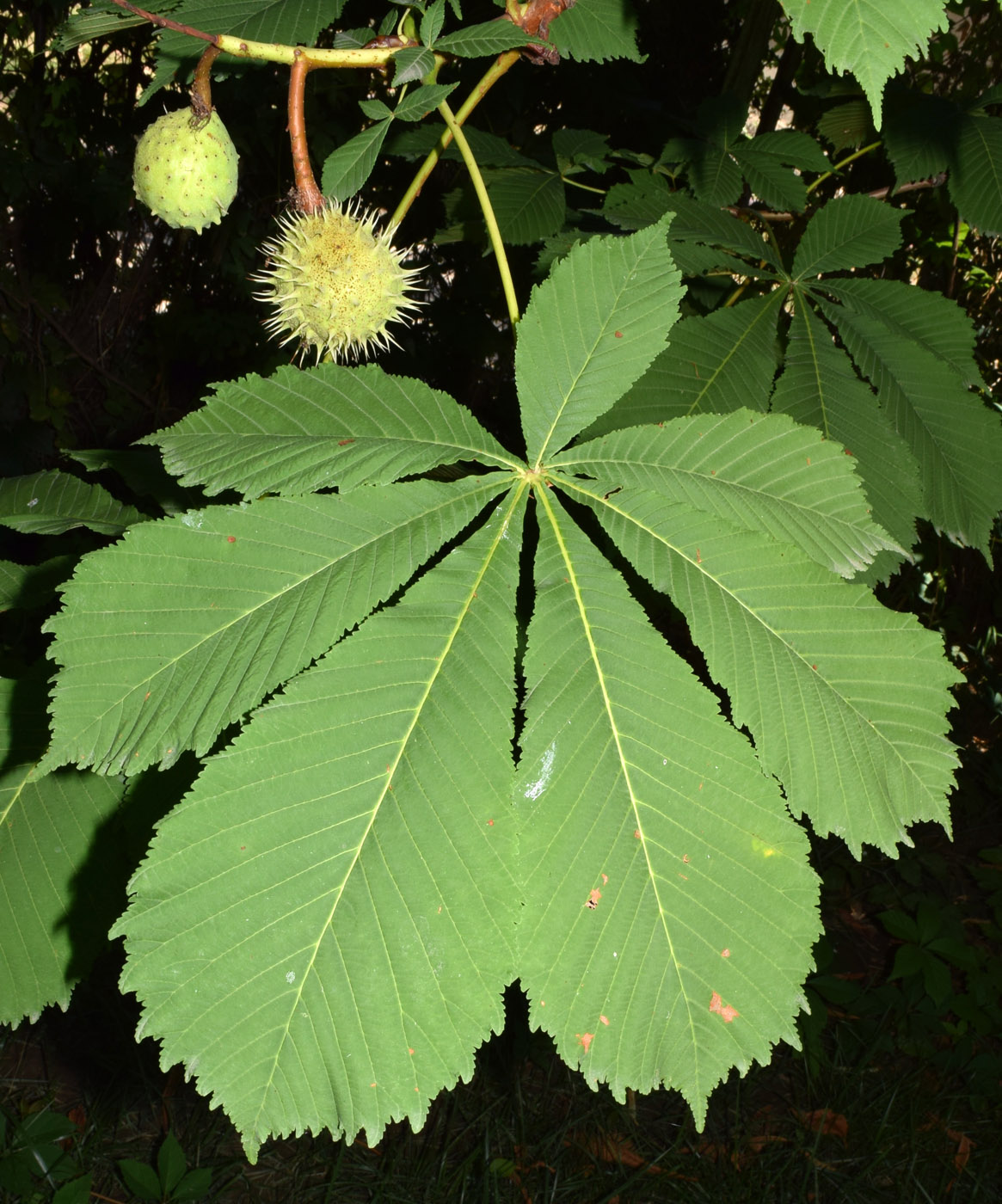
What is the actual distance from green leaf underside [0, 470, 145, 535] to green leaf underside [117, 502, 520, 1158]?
66 cm

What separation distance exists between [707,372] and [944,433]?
375 millimetres

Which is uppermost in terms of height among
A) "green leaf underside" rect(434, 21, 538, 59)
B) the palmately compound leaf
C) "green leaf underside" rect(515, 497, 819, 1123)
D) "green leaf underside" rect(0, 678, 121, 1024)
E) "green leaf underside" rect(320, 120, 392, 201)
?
"green leaf underside" rect(434, 21, 538, 59)

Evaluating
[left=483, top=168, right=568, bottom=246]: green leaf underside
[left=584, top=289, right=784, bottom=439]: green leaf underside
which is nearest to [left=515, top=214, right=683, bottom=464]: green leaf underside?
[left=584, top=289, right=784, bottom=439]: green leaf underside

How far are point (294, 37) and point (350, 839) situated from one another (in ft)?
3.38

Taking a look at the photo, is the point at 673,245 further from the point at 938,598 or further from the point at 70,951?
the point at 938,598

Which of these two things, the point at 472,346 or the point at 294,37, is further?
the point at 472,346

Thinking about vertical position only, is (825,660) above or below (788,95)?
below

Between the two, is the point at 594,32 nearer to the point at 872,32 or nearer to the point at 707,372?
the point at 707,372

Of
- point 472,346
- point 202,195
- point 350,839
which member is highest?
point 472,346

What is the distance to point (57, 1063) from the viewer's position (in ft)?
8.85

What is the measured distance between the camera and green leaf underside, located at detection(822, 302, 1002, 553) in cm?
139

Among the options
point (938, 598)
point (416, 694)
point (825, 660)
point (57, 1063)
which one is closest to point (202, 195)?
point (416, 694)

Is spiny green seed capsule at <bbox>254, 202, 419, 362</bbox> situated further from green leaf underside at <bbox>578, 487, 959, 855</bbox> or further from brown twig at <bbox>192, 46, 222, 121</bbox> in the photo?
green leaf underside at <bbox>578, 487, 959, 855</bbox>

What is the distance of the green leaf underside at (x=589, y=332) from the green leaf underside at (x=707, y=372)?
0.17 metres
